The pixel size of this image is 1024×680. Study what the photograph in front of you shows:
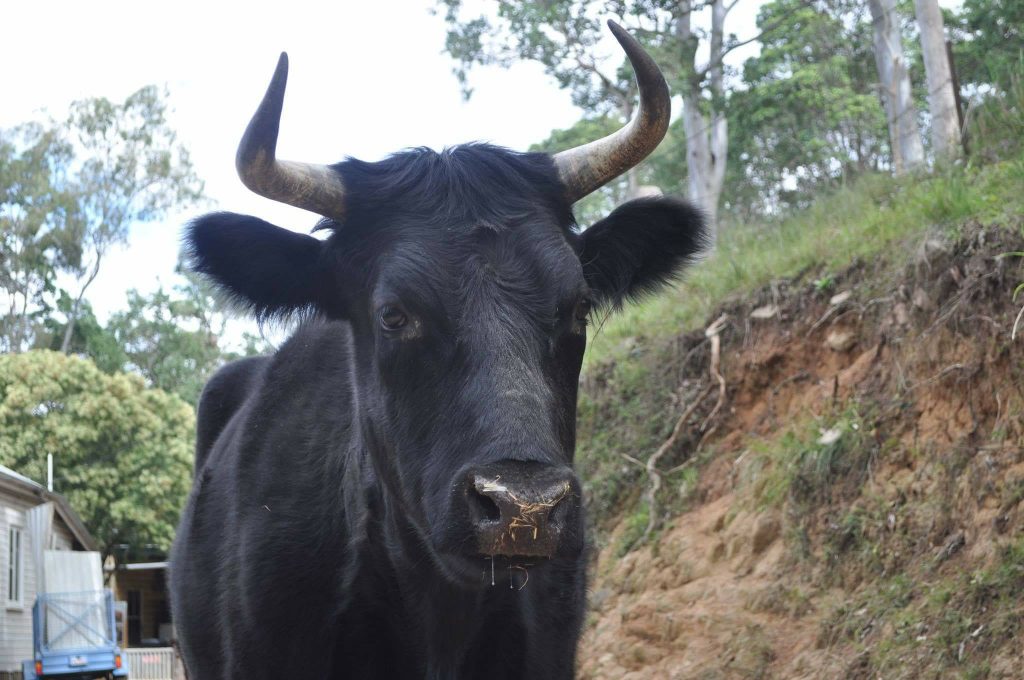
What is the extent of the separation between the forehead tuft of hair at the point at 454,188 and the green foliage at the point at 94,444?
112 ft

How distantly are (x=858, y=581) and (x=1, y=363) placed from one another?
35.0m

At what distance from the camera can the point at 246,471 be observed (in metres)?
5.13

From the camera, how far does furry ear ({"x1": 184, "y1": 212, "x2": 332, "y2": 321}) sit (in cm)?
441

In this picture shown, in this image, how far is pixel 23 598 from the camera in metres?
27.2

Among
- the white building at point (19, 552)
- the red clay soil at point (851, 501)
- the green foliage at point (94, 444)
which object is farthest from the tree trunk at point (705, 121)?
the green foliage at point (94, 444)

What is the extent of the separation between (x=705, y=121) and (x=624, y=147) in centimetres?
2362

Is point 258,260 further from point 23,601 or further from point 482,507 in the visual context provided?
point 23,601

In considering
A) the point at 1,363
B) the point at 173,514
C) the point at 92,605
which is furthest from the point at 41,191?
the point at 92,605

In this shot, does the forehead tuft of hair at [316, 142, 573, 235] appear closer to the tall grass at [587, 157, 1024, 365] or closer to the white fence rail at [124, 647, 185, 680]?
the tall grass at [587, 157, 1024, 365]

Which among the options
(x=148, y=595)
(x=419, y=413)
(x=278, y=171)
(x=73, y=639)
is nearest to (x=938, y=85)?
(x=278, y=171)

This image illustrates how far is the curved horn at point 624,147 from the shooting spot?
4.18 meters

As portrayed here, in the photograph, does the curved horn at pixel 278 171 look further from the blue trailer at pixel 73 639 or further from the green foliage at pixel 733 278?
the blue trailer at pixel 73 639

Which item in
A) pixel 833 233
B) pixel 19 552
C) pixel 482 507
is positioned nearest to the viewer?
pixel 482 507

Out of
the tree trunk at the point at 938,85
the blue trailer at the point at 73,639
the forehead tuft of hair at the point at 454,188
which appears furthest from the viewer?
the blue trailer at the point at 73,639
